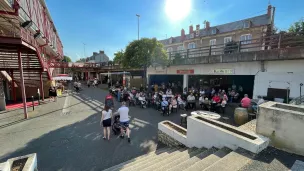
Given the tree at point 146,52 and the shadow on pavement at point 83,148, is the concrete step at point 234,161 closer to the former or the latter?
the shadow on pavement at point 83,148

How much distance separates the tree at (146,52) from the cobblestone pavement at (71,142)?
695cm

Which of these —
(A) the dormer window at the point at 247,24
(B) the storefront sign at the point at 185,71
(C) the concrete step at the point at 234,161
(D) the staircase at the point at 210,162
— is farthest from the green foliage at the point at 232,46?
(A) the dormer window at the point at 247,24

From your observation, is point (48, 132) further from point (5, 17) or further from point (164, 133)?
point (5, 17)

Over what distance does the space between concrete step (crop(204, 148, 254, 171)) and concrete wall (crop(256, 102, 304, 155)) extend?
2.62ft

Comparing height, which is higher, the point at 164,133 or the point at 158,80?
the point at 158,80

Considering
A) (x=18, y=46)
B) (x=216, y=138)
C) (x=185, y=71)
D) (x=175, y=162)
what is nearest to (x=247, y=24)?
(x=185, y=71)

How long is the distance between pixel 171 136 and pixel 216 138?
5.69 ft

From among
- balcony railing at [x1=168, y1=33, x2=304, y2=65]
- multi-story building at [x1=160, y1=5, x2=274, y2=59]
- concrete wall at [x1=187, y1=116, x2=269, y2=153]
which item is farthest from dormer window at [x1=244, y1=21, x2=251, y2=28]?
concrete wall at [x1=187, y1=116, x2=269, y2=153]

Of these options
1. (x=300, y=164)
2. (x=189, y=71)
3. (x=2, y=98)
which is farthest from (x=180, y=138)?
(x=2, y=98)

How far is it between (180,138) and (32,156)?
12.5 ft

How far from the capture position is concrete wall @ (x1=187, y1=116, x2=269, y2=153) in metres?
2.83

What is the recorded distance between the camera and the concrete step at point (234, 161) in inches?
93.9

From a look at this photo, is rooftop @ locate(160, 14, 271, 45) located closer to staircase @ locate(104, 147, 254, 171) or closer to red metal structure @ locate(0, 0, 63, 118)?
staircase @ locate(104, 147, 254, 171)

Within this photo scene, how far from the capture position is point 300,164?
2441 millimetres
